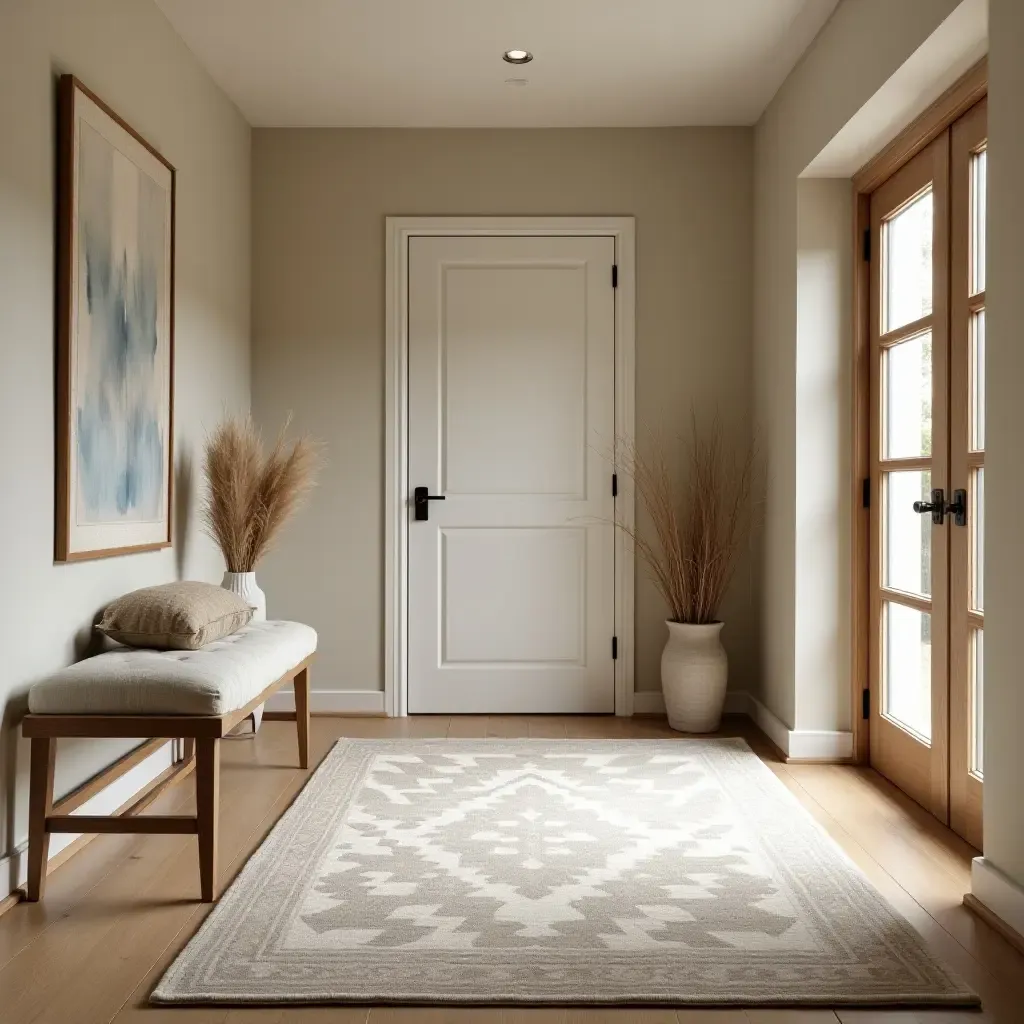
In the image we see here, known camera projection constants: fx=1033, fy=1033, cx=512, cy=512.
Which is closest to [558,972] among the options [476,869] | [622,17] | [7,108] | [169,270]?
[476,869]

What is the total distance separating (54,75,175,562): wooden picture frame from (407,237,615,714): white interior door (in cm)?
134

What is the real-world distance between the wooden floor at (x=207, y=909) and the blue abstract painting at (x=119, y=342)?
0.95 metres

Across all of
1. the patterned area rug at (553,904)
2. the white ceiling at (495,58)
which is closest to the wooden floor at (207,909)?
the patterned area rug at (553,904)

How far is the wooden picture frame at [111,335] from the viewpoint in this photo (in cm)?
273

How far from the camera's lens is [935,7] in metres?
2.58

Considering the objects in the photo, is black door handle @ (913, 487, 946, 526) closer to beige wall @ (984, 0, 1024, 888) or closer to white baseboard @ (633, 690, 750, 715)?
beige wall @ (984, 0, 1024, 888)

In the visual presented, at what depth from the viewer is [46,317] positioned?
2.66 m

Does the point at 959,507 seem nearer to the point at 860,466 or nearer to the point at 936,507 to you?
the point at 936,507

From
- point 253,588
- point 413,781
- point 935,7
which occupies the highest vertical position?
point 935,7

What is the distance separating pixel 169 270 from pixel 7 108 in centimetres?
111

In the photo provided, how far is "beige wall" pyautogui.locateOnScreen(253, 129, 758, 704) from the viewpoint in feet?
15.2

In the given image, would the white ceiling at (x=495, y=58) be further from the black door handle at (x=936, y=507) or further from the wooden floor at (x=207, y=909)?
the wooden floor at (x=207, y=909)

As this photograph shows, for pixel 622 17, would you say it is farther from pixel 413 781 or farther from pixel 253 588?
pixel 413 781

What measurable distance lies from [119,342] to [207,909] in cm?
166
